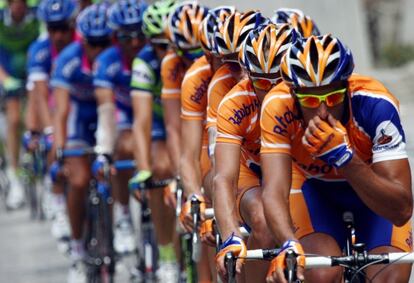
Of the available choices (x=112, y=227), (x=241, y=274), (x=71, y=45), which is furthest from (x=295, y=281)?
(x=71, y=45)

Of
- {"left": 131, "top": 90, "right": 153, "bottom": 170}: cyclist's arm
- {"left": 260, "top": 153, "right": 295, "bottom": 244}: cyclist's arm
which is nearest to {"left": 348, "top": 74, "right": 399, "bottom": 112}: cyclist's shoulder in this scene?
{"left": 260, "top": 153, "right": 295, "bottom": 244}: cyclist's arm

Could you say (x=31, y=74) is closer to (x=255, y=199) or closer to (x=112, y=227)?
(x=112, y=227)

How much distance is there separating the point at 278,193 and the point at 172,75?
138 inches

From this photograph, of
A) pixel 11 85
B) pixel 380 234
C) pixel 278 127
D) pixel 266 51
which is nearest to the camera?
pixel 278 127

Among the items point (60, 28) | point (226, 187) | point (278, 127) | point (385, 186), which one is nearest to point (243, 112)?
point (226, 187)

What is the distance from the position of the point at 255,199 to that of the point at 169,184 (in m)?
2.43

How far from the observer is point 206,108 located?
951cm

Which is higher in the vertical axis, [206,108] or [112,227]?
[206,108]

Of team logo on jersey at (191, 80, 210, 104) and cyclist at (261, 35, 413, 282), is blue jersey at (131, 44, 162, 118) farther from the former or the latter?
cyclist at (261, 35, 413, 282)

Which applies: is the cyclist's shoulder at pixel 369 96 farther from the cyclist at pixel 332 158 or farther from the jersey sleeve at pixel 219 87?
the jersey sleeve at pixel 219 87

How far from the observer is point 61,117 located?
13.0 metres

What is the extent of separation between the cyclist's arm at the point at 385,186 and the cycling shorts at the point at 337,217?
23 centimetres

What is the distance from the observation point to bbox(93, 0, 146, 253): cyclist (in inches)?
479

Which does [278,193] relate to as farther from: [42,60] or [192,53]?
[42,60]
